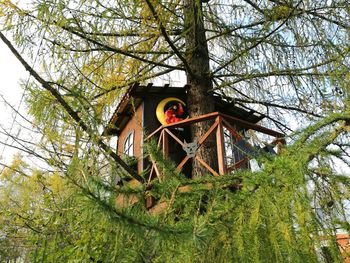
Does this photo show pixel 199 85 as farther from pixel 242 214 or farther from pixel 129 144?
pixel 242 214

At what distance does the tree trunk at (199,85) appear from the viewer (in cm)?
405

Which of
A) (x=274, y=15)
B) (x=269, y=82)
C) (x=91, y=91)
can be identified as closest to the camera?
(x=274, y=15)

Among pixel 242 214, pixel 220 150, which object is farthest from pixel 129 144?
pixel 242 214

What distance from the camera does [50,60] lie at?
3.52 m

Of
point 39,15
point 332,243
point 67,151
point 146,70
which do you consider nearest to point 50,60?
point 39,15

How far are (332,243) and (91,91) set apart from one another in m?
3.37

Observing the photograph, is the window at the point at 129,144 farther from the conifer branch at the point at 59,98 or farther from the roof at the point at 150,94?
the conifer branch at the point at 59,98

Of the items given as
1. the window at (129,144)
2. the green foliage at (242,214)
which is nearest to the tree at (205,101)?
the green foliage at (242,214)

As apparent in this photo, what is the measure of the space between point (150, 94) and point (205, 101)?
1.02 meters

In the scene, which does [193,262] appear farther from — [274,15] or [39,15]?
[274,15]

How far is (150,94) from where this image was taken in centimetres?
514

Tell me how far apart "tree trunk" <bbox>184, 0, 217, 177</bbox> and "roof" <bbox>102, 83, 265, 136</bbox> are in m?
0.21

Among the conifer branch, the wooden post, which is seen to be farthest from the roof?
the conifer branch

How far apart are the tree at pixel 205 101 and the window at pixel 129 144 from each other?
1.08 metres
